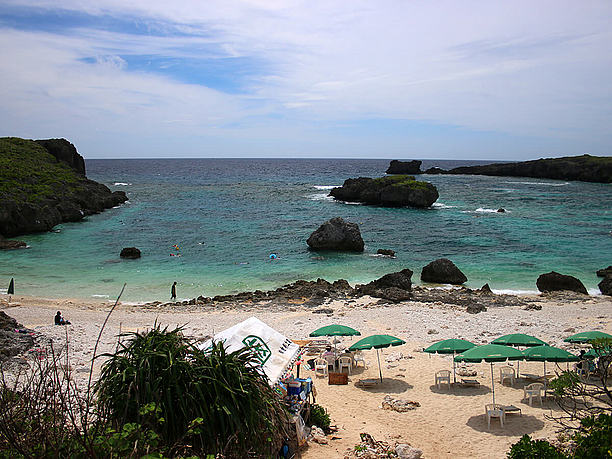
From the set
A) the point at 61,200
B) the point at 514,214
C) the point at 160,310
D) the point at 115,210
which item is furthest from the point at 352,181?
the point at 160,310

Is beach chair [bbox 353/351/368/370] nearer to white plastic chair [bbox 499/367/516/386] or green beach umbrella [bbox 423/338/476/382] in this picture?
green beach umbrella [bbox 423/338/476/382]

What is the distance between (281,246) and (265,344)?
1320 inches

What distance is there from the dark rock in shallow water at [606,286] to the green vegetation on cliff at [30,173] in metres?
52.7

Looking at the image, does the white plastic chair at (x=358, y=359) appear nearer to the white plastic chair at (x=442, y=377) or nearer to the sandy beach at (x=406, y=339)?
the sandy beach at (x=406, y=339)

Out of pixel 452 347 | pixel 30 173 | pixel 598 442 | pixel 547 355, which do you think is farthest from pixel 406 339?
pixel 30 173

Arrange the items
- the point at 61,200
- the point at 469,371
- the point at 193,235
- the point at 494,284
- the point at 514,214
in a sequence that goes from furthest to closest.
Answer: the point at 514,214 → the point at 61,200 → the point at 193,235 → the point at 494,284 → the point at 469,371

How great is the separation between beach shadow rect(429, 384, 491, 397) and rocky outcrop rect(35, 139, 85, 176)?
80.7 metres

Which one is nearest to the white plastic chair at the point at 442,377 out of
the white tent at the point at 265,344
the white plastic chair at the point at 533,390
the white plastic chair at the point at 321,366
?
the white plastic chair at the point at 533,390

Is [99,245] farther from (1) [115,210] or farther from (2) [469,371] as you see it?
(2) [469,371]

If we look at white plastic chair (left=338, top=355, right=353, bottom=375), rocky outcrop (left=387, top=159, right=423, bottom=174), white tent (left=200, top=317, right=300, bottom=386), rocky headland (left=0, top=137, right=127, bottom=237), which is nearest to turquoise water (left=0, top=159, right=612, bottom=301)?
rocky headland (left=0, top=137, right=127, bottom=237)

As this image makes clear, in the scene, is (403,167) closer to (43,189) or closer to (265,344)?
(43,189)

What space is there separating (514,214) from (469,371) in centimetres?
5330

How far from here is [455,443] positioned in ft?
38.1

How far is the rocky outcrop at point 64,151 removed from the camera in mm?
82562
